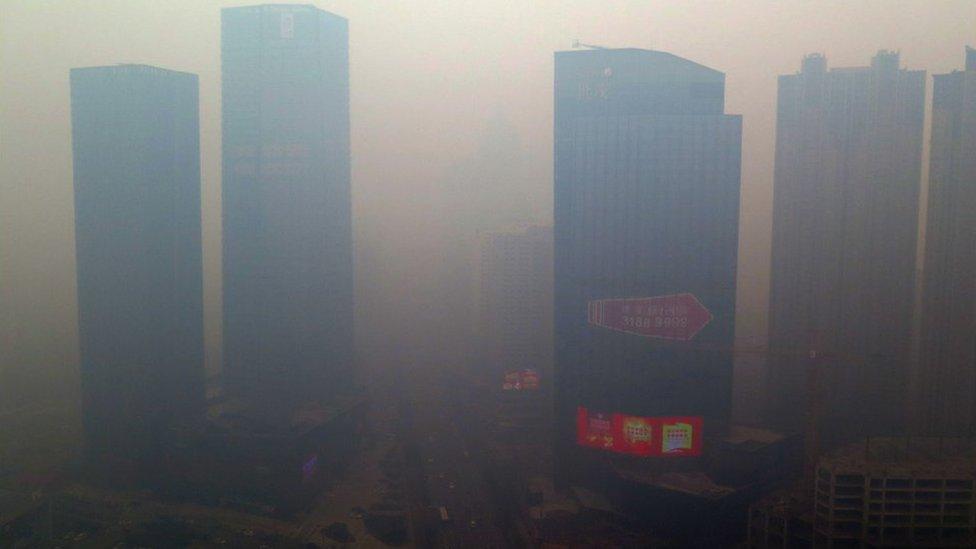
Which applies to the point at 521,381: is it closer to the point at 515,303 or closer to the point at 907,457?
the point at 515,303

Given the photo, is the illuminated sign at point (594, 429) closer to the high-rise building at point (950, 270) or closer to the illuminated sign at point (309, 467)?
the illuminated sign at point (309, 467)

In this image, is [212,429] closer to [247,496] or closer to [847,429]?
[247,496]

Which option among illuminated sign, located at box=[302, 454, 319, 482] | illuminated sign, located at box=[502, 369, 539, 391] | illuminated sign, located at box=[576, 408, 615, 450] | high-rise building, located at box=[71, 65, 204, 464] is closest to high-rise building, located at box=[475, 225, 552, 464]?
illuminated sign, located at box=[502, 369, 539, 391]

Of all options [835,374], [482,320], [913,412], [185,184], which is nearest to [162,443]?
[185,184]

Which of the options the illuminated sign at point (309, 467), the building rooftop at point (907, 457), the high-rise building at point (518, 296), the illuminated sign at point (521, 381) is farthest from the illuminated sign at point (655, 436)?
the high-rise building at point (518, 296)

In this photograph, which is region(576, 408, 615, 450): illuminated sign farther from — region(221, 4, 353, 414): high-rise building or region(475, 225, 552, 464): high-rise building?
region(221, 4, 353, 414): high-rise building
